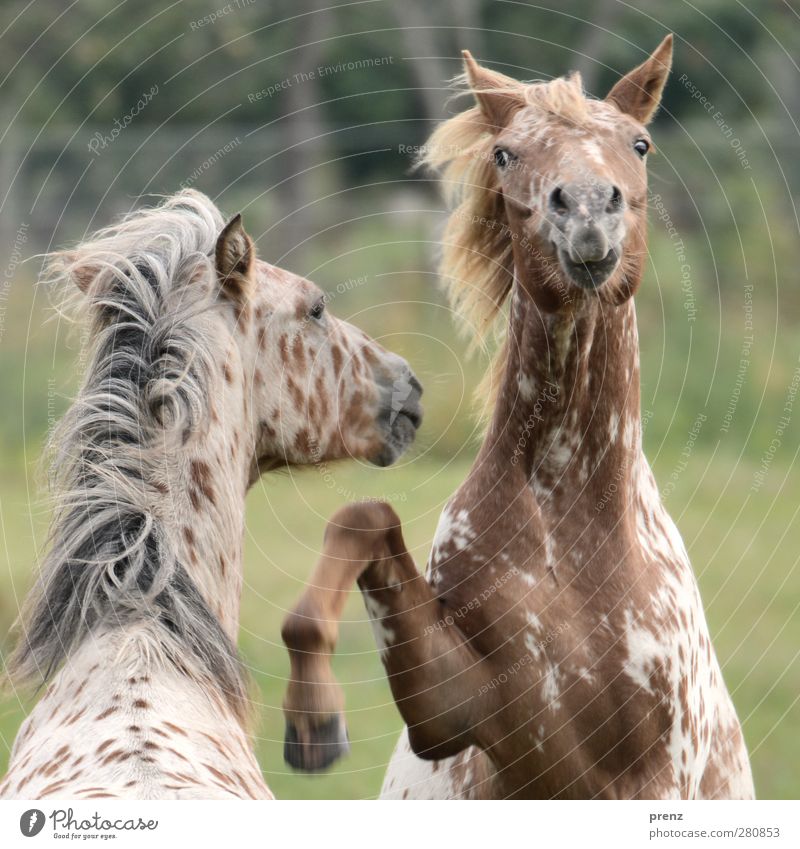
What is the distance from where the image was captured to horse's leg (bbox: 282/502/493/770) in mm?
3529

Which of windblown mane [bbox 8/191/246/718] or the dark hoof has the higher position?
windblown mane [bbox 8/191/246/718]

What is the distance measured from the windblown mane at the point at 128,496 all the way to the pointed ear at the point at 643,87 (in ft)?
5.09

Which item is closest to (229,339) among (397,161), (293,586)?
(293,586)

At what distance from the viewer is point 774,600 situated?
9.59 m

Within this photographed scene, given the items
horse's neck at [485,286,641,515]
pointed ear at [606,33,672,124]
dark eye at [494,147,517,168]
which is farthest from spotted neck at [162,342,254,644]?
pointed ear at [606,33,672,124]

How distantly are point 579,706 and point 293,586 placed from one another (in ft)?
16.6

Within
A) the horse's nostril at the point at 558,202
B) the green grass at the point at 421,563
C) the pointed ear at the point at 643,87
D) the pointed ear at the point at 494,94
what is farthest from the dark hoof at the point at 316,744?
the green grass at the point at 421,563

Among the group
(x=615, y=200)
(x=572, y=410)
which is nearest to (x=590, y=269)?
(x=615, y=200)

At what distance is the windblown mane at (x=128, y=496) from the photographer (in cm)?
319

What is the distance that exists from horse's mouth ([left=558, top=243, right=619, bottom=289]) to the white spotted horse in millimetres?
775

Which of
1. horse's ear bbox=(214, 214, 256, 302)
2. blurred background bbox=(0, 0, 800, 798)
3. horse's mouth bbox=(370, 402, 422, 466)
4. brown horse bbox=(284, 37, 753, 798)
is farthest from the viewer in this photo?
blurred background bbox=(0, 0, 800, 798)

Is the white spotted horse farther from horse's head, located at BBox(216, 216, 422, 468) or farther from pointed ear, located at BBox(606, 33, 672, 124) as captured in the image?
pointed ear, located at BBox(606, 33, 672, 124)

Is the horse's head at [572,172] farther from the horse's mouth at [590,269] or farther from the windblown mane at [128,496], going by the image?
the windblown mane at [128,496]

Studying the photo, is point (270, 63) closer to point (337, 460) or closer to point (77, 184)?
point (77, 184)
